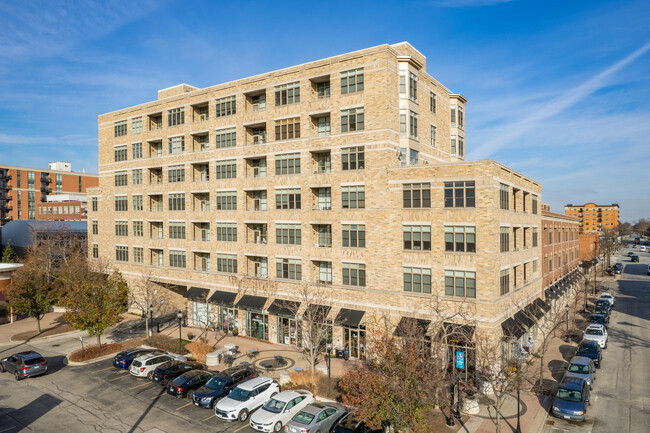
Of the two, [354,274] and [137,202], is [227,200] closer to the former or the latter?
[137,202]

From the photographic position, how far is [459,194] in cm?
2938

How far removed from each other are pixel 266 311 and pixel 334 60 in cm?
2441

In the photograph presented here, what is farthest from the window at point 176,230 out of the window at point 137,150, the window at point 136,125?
the window at point 136,125

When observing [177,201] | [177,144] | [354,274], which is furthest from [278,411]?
[177,144]

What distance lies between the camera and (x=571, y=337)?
40812 mm

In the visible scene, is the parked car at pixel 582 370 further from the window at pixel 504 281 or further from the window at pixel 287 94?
the window at pixel 287 94

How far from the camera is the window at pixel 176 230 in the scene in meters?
47.2

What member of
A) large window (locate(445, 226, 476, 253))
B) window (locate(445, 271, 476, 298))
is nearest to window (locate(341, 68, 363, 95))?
large window (locate(445, 226, 476, 253))

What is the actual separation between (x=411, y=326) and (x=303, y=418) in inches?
449

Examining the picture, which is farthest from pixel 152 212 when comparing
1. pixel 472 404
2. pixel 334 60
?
pixel 472 404

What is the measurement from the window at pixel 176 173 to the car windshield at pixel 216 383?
27353mm

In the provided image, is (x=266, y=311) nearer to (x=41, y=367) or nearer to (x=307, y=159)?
(x=307, y=159)

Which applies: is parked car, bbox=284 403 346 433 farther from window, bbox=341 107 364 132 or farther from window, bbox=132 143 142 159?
window, bbox=132 143 142 159

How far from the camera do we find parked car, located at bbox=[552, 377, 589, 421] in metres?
22.5
